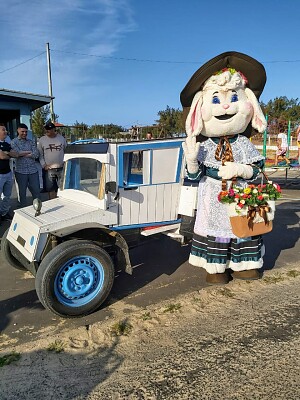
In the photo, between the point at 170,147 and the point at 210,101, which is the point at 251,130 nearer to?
the point at 210,101

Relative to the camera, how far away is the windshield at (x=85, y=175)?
3645 millimetres

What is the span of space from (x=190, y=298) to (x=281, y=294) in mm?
990

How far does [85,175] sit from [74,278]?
125 centimetres

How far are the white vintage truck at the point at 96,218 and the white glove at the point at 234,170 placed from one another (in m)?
0.44

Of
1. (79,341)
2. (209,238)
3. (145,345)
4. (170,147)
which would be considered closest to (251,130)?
(170,147)

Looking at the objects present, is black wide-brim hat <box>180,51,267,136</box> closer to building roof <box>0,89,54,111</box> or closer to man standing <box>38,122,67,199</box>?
man standing <box>38,122,67,199</box>

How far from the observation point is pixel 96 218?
3.54m

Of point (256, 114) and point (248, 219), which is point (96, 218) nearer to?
point (248, 219)

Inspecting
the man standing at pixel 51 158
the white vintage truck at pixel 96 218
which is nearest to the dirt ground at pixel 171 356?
the white vintage truck at pixel 96 218

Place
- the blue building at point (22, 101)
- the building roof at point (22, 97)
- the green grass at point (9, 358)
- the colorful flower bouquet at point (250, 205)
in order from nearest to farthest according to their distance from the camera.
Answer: the green grass at point (9, 358) → the colorful flower bouquet at point (250, 205) → the building roof at point (22, 97) → the blue building at point (22, 101)

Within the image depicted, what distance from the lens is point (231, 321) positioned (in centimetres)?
313

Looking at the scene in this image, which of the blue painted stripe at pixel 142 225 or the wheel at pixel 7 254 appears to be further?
the wheel at pixel 7 254

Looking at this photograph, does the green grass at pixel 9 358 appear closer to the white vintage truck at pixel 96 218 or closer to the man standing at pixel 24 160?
the white vintage truck at pixel 96 218

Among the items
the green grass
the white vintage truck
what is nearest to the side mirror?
the white vintage truck
